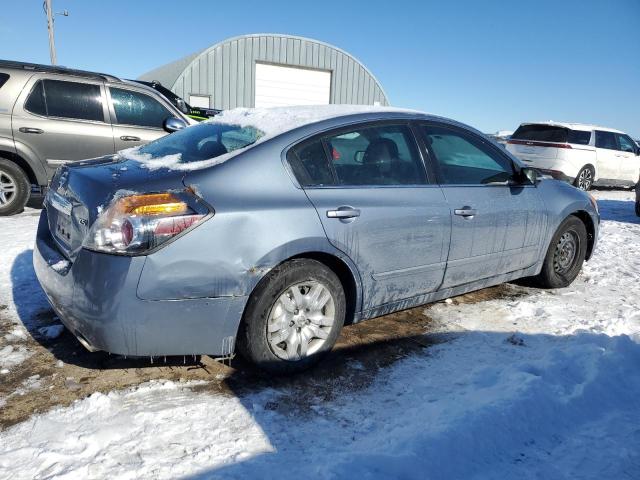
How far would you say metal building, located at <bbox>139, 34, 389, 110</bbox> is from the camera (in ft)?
67.3

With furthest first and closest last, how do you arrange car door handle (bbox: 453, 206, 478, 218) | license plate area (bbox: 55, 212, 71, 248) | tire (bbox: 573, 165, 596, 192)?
tire (bbox: 573, 165, 596, 192)
car door handle (bbox: 453, 206, 478, 218)
license plate area (bbox: 55, 212, 71, 248)

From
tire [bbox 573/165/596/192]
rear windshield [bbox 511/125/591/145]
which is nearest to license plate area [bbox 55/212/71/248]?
rear windshield [bbox 511/125/591/145]

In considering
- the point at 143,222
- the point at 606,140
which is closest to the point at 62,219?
the point at 143,222

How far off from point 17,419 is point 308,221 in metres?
1.67

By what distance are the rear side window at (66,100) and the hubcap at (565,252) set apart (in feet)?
18.4

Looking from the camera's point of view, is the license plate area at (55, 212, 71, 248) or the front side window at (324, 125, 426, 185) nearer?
the license plate area at (55, 212, 71, 248)

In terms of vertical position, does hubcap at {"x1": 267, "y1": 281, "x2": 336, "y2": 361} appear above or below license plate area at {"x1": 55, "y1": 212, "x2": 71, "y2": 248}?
below

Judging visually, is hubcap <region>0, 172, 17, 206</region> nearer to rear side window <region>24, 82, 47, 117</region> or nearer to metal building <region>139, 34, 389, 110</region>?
rear side window <region>24, 82, 47, 117</region>

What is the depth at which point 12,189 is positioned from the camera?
6.05 meters

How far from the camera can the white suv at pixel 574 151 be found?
38.2 feet

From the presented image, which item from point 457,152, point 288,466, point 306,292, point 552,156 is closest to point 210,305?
point 306,292

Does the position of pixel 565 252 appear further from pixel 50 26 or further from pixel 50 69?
pixel 50 26

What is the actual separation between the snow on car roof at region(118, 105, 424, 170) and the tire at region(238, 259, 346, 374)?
2.32ft

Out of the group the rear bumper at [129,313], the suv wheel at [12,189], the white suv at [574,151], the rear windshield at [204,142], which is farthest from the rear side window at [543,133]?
the rear bumper at [129,313]
